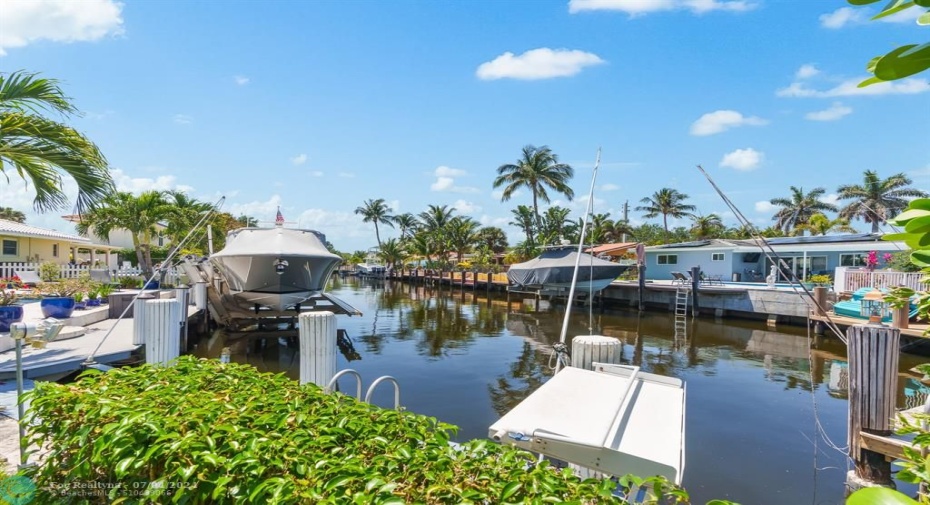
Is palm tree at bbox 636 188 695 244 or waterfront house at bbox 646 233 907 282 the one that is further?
palm tree at bbox 636 188 695 244

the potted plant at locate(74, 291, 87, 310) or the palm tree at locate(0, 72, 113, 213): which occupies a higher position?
the palm tree at locate(0, 72, 113, 213)

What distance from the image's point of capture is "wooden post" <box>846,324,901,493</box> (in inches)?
237

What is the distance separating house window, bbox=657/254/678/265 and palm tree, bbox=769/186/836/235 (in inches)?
1002

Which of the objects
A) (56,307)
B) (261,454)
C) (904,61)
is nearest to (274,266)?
(56,307)

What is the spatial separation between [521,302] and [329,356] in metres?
27.9

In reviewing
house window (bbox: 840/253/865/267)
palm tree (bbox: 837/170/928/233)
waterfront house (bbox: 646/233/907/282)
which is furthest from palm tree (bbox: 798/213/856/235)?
house window (bbox: 840/253/865/267)

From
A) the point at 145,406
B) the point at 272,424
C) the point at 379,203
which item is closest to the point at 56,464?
the point at 145,406

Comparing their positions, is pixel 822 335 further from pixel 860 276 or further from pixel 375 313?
pixel 375 313

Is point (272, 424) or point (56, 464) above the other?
point (272, 424)

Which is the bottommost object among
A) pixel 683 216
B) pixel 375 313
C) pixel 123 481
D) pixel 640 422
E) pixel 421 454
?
pixel 375 313

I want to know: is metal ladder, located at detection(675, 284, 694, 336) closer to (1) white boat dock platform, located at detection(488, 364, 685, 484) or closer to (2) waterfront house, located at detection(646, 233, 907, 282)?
(2) waterfront house, located at detection(646, 233, 907, 282)

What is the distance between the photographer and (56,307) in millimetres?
11297

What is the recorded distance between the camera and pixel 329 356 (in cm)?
589

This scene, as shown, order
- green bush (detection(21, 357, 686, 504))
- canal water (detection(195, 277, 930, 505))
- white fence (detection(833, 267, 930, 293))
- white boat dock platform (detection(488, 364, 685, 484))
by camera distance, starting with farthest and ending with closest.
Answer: white fence (detection(833, 267, 930, 293)), canal water (detection(195, 277, 930, 505)), white boat dock platform (detection(488, 364, 685, 484)), green bush (detection(21, 357, 686, 504))
